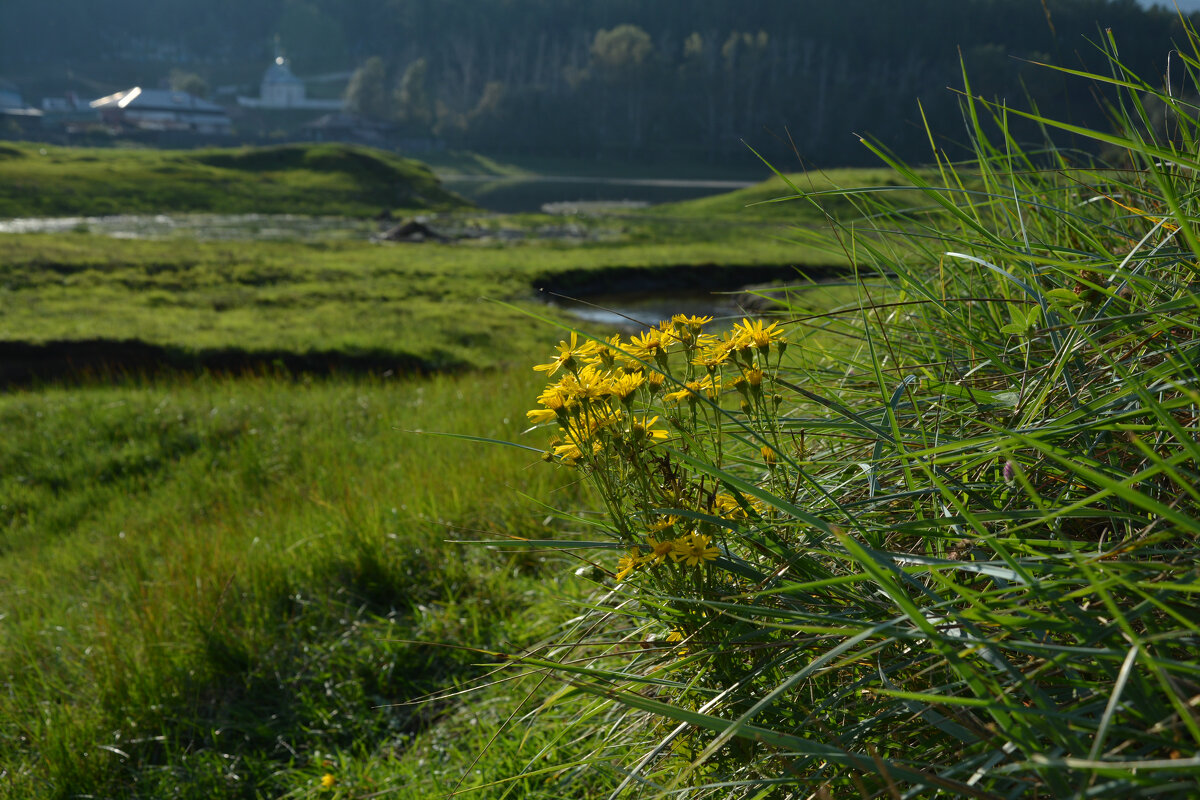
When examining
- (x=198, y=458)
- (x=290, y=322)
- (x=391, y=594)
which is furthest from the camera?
(x=290, y=322)

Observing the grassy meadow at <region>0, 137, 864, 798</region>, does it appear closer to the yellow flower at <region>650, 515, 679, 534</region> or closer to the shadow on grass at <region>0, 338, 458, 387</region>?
the shadow on grass at <region>0, 338, 458, 387</region>

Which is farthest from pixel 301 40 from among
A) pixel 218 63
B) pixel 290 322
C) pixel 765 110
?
pixel 290 322

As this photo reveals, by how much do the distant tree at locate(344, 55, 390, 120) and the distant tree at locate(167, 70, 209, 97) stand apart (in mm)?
26483

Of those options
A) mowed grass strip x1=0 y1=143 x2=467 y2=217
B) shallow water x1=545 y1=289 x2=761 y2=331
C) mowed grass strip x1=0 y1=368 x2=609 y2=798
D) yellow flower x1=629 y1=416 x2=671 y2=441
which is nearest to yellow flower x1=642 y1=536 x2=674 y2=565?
yellow flower x1=629 y1=416 x2=671 y2=441

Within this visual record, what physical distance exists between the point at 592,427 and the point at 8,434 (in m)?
7.68

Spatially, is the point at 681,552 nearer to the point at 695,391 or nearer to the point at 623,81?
the point at 695,391

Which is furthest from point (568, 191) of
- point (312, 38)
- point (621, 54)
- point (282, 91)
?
point (312, 38)

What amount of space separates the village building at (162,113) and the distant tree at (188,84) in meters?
20.2

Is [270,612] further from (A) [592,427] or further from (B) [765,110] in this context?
(B) [765,110]

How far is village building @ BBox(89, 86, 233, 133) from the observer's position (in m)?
87.6

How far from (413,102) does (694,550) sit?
4497 inches

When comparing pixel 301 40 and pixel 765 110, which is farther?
pixel 301 40

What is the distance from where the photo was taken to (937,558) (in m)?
0.96

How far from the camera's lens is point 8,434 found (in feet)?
21.7
